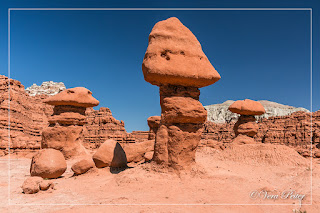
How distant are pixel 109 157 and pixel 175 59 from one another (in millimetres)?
4276

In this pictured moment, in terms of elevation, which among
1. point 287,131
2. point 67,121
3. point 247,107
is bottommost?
point 287,131

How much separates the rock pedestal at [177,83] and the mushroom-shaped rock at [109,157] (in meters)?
2.08

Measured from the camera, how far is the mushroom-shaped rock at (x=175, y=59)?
6773 millimetres

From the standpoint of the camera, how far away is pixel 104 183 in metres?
7.00

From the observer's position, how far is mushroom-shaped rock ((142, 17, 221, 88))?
677 centimetres

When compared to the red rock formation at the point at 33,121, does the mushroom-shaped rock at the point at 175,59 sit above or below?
above

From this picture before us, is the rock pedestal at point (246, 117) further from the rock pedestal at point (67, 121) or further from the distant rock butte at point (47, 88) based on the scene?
the distant rock butte at point (47, 88)

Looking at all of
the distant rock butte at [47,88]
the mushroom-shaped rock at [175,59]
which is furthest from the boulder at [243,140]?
the distant rock butte at [47,88]

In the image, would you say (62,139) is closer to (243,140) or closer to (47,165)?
(47,165)

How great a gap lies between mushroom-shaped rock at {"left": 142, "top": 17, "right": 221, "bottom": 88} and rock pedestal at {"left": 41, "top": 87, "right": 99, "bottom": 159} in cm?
721

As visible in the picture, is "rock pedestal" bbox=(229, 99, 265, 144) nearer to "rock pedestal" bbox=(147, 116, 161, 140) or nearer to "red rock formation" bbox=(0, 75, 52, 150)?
"rock pedestal" bbox=(147, 116, 161, 140)

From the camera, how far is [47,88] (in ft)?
215

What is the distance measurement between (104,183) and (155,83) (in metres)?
3.44

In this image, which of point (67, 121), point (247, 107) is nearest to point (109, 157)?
point (67, 121)
